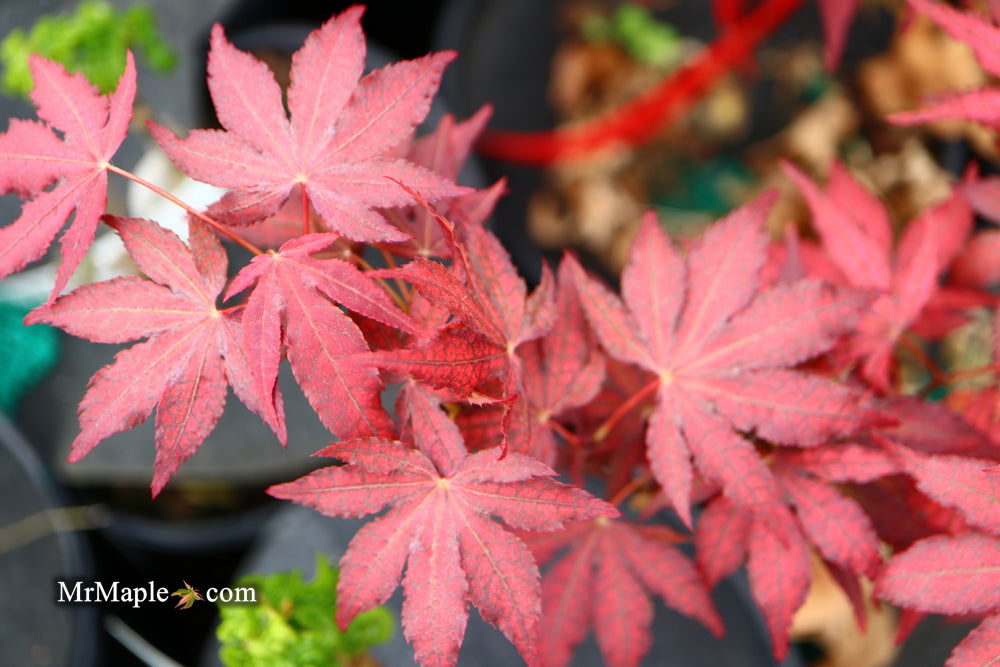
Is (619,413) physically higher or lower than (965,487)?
higher

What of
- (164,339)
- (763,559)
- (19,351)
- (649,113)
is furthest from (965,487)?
(19,351)

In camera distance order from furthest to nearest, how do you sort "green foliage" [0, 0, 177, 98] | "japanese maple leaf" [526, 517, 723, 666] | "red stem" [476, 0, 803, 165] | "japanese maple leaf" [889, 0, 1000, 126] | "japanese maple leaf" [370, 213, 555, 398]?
"red stem" [476, 0, 803, 165] < "green foliage" [0, 0, 177, 98] < "japanese maple leaf" [526, 517, 723, 666] < "japanese maple leaf" [889, 0, 1000, 126] < "japanese maple leaf" [370, 213, 555, 398]

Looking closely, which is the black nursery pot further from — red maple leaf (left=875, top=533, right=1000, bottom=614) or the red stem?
red maple leaf (left=875, top=533, right=1000, bottom=614)

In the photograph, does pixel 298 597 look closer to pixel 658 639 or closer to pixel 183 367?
pixel 183 367

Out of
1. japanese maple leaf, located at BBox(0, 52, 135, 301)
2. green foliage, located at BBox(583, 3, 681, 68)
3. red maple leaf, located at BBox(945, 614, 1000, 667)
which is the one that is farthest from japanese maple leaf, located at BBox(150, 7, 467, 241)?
green foliage, located at BBox(583, 3, 681, 68)

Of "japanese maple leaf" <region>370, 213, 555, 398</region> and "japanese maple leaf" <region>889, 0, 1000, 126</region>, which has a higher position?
"japanese maple leaf" <region>889, 0, 1000, 126</region>

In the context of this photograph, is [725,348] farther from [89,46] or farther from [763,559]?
[89,46]

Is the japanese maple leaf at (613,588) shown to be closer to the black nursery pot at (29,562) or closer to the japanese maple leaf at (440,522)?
the japanese maple leaf at (440,522)
